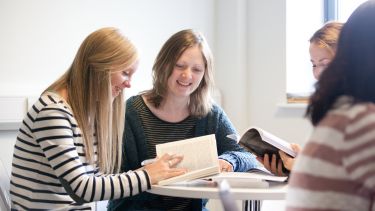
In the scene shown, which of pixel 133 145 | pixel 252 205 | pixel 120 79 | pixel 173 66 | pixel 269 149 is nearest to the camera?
pixel 120 79

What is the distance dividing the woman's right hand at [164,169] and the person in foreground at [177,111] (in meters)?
0.41

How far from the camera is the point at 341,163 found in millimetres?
778

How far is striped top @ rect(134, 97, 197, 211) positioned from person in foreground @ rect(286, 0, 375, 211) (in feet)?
4.07

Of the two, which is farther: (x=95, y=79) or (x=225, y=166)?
(x=225, y=166)

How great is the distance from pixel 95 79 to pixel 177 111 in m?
0.66

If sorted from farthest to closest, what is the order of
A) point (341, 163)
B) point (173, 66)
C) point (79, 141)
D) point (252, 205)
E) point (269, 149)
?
point (173, 66)
point (252, 205)
point (269, 149)
point (79, 141)
point (341, 163)

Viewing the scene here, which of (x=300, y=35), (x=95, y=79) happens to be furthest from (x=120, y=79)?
(x=300, y=35)

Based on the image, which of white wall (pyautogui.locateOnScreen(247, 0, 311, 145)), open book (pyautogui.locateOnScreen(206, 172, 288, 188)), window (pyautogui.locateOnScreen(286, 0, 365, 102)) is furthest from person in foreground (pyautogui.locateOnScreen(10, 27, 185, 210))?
window (pyautogui.locateOnScreen(286, 0, 365, 102))

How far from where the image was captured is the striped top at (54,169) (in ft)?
4.80

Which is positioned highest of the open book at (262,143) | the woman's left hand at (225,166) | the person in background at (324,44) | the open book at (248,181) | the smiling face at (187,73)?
the person in background at (324,44)

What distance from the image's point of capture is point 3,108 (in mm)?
2240

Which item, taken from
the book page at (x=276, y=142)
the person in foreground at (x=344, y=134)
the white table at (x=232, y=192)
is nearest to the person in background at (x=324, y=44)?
the book page at (x=276, y=142)

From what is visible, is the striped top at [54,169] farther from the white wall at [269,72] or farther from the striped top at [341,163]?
the white wall at [269,72]

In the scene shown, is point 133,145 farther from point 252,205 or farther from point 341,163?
point 341,163
